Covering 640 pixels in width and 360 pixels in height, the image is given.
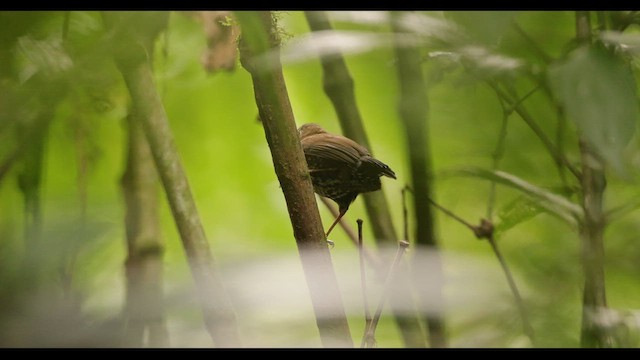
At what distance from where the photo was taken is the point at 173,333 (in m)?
0.75

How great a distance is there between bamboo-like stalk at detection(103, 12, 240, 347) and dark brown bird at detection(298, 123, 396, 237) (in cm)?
13

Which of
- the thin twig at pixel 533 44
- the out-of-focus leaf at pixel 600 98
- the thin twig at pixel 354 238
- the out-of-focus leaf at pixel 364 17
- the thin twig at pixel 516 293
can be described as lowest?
the thin twig at pixel 516 293

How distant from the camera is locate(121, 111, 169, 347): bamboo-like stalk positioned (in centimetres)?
75

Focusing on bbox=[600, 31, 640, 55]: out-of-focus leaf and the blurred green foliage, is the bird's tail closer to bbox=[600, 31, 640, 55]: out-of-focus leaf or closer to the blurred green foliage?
the blurred green foliage

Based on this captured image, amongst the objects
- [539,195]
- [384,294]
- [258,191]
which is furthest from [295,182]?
[539,195]

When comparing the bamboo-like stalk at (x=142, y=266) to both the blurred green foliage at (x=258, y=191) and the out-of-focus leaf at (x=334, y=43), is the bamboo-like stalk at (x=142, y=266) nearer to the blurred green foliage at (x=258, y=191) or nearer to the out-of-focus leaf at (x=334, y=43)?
the blurred green foliage at (x=258, y=191)

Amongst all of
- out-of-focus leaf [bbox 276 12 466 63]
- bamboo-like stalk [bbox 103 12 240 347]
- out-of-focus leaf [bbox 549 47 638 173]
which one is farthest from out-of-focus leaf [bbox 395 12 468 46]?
bamboo-like stalk [bbox 103 12 240 347]

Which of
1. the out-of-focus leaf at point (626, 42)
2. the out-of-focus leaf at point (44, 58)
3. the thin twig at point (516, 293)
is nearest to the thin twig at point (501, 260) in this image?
the thin twig at point (516, 293)

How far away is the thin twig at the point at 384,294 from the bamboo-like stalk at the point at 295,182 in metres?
0.02

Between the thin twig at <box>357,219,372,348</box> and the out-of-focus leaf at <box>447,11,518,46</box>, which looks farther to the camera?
the thin twig at <box>357,219,372,348</box>

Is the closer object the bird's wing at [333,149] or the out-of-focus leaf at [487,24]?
the out-of-focus leaf at [487,24]

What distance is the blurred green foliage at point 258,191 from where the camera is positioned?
29.6 inches

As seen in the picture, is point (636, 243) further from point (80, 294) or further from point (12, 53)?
point (12, 53)

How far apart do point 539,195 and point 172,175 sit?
40 cm
